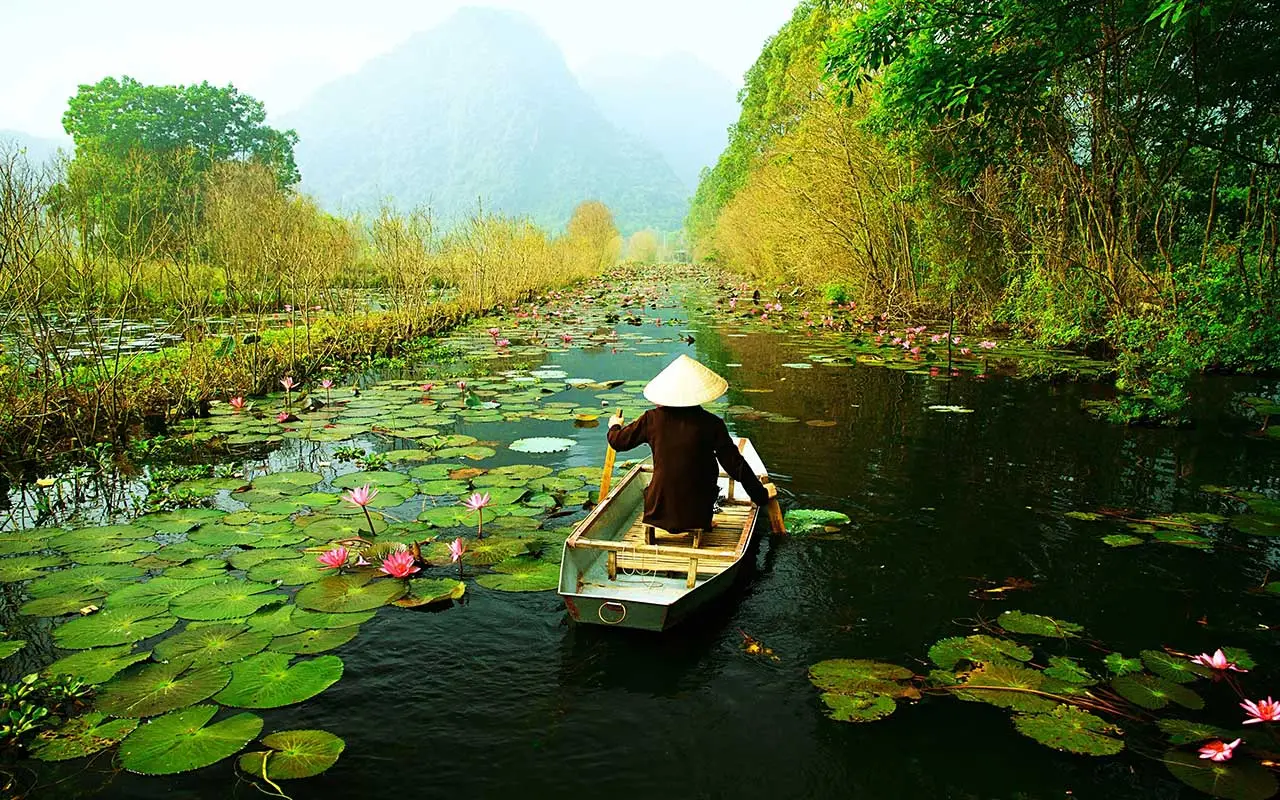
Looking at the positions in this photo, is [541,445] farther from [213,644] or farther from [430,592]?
[213,644]

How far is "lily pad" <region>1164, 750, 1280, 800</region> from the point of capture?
238cm

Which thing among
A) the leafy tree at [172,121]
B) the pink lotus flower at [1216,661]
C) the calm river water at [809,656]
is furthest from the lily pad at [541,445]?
the leafy tree at [172,121]

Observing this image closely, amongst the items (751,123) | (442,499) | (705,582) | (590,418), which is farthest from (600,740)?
(751,123)

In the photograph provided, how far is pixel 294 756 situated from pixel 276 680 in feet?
1.56

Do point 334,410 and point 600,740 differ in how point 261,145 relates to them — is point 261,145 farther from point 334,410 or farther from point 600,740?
point 600,740

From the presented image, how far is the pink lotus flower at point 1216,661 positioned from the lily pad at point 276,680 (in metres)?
3.47

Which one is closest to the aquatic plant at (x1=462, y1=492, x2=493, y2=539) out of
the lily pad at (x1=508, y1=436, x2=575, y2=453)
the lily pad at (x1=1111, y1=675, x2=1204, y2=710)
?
the lily pad at (x1=508, y1=436, x2=575, y2=453)

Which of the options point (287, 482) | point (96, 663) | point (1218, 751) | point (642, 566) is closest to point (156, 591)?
point (96, 663)

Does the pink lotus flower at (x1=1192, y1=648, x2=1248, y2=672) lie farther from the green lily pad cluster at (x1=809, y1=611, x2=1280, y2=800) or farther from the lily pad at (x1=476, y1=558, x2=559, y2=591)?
the lily pad at (x1=476, y1=558, x2=559, y2=591)

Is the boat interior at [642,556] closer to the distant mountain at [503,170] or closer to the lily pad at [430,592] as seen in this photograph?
the lily pad at [430,592]

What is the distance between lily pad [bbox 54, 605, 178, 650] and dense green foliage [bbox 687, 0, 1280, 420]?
669 cm

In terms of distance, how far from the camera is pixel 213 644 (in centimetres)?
314

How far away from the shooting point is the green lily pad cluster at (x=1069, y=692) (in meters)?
2.56

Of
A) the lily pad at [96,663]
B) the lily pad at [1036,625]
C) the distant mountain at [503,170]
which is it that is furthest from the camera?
the distant mountain at [503,170]
